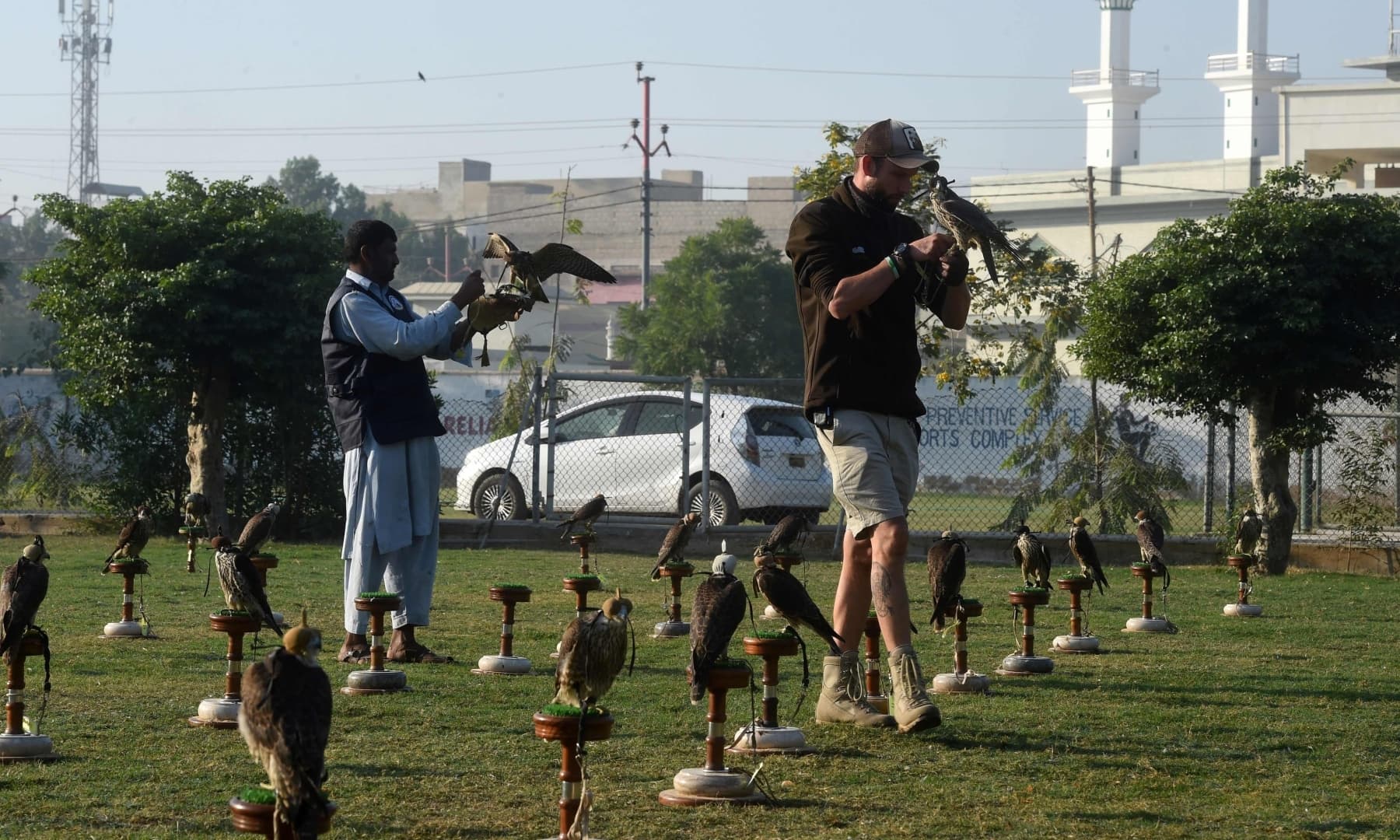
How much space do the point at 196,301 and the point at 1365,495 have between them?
10.5 metres

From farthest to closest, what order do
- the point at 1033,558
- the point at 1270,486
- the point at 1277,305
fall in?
the point at 1270,486, the point at 1277,305, the point at 1033,558

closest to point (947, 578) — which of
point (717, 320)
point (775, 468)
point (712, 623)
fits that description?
point (712, 623)

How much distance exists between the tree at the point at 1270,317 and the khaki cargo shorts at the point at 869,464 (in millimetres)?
7770

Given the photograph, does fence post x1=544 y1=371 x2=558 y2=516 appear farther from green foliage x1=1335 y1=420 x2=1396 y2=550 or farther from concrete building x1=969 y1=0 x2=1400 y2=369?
concrete building x1=969 y1=0 x2=1400 y2=369

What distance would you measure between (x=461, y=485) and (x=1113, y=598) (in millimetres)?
8054

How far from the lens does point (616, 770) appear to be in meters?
5.54

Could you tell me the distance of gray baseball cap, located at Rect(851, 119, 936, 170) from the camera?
6.23m

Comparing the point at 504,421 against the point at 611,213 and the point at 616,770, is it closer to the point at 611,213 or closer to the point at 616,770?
the point at 616,770

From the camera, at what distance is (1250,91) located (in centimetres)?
7112

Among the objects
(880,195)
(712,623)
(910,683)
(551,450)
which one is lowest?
(910,683)

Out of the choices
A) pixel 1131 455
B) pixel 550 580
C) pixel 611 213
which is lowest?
pixel 550 580

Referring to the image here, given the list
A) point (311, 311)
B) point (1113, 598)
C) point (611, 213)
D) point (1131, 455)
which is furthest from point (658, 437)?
point (611, 213)

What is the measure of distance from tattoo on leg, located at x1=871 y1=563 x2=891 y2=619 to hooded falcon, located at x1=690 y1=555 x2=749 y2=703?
0.71 m

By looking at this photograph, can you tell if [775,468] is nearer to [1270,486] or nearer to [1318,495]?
[1270,486]
